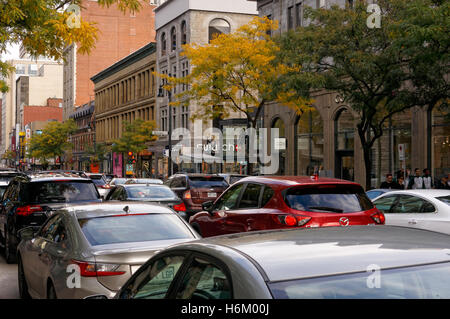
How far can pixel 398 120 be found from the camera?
31406 mm

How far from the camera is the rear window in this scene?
32.3 ft

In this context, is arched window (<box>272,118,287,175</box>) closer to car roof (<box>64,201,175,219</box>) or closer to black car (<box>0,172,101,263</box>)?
black car (<box>0,172,101,263</box>)

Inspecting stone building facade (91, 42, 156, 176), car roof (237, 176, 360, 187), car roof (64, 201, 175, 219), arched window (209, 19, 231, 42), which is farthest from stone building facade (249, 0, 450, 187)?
stone building facade (91, 42, 156, 176)

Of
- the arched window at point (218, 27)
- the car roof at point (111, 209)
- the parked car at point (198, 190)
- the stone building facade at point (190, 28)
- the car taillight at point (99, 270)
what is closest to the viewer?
the car taillight at point (99, 270)

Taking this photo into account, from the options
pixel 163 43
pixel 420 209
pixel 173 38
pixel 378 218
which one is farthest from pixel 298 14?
pixel 378 218

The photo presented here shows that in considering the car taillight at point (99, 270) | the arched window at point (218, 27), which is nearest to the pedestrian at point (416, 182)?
the car taillight at point (99, 270)

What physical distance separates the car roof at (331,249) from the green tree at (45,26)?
10940mm

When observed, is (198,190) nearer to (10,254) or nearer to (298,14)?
(10,254)

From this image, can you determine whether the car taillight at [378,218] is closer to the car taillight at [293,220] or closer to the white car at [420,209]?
the car taillight at [293,220]

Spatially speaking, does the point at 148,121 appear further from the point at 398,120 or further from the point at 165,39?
the point at 398,120

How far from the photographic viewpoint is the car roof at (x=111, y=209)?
8.09 metres

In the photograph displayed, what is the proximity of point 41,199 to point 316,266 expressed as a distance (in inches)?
431

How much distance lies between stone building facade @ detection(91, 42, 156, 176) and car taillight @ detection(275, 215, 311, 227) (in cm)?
5820
